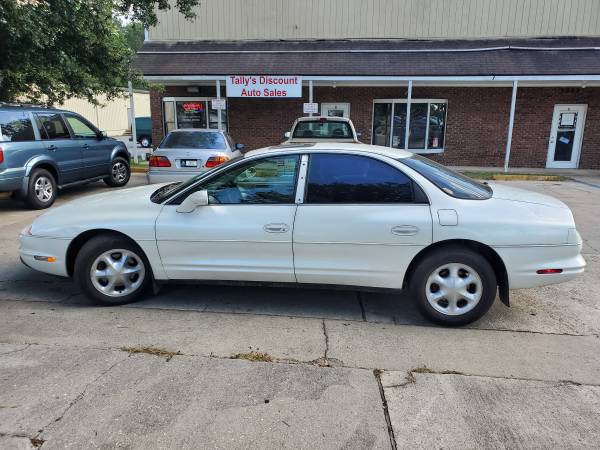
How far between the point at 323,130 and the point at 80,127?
5369mm

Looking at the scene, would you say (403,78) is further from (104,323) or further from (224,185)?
(104,323)

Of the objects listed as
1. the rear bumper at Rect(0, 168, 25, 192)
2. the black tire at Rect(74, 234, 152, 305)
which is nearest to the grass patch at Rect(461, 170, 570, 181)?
the rear bumper at Rect(0, 168, 25, 192)

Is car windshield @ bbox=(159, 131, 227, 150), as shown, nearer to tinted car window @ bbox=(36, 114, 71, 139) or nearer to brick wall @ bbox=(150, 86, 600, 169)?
tinted car window @ bbox=(36, 114, 71, 139)

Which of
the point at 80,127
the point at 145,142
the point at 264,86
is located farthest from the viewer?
the point at 145,142

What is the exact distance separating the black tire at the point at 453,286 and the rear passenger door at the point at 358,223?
16 centimetres

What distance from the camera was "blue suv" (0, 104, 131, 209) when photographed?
8055 mm

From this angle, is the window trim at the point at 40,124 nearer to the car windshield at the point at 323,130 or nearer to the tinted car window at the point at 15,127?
the tinted car window at the point at 15,127

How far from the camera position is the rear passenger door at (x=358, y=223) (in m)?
3.79

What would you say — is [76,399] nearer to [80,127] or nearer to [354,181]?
[354,181]

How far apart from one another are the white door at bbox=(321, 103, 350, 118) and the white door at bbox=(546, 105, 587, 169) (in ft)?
24.0

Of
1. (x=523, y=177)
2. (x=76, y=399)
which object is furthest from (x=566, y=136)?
(x=76, y=399)

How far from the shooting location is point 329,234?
3.87 meters

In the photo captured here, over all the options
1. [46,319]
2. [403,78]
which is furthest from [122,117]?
[46,319]

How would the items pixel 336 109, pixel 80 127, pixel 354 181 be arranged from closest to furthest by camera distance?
pixel 354 181 → pixel 80 127 → pixel 336 109
